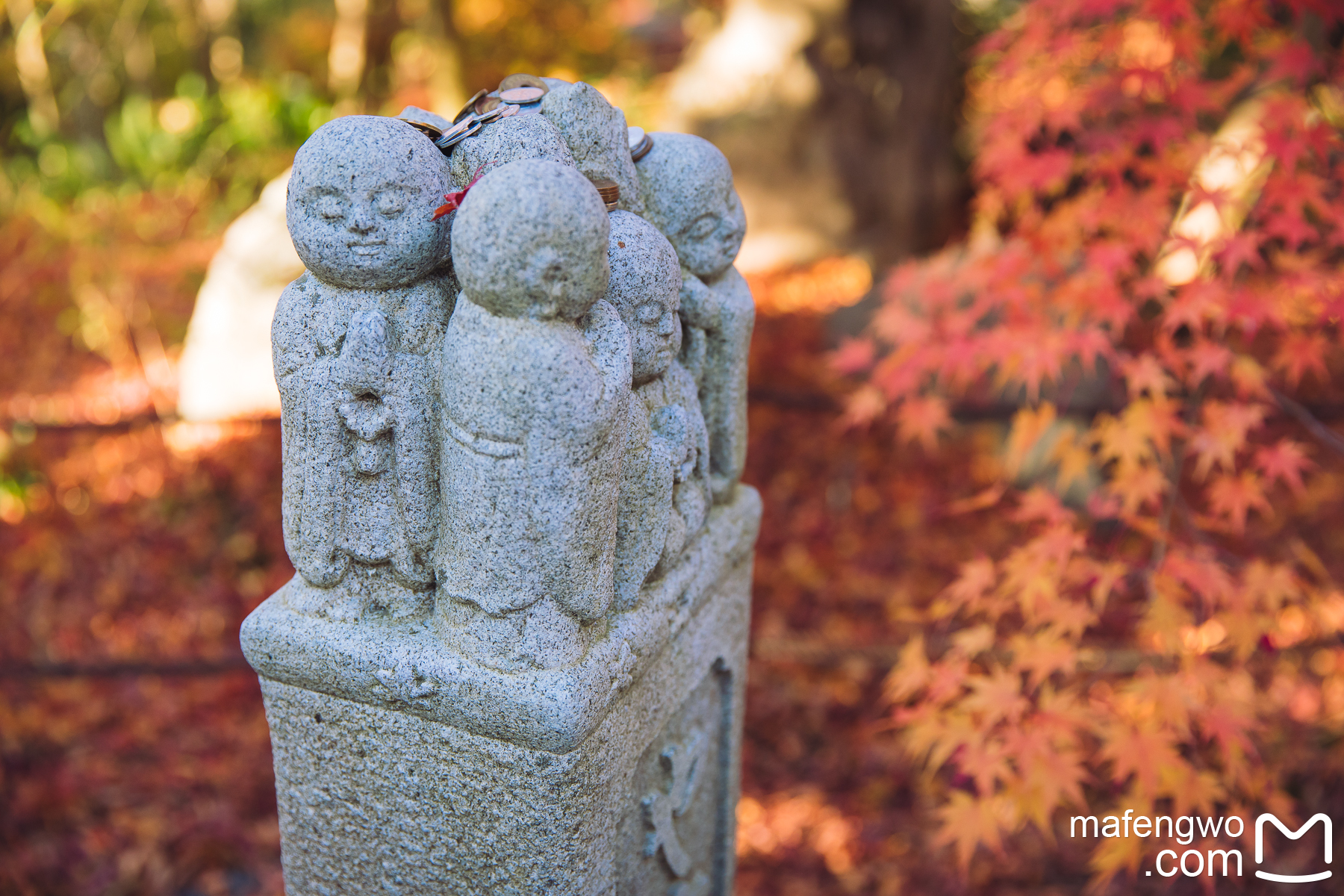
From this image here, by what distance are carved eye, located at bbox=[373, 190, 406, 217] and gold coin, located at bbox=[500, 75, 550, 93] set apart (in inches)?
16.9

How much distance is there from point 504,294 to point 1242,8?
2.78 meters

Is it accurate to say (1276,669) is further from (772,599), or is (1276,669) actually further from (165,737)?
(165,737)

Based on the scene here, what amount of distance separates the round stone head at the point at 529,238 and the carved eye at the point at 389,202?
0.14 m

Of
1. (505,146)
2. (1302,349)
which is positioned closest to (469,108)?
(505,146)

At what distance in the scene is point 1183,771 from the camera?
280 cm

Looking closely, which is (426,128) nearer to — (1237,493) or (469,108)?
(469,108)

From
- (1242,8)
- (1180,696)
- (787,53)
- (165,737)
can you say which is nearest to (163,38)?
(787,53)

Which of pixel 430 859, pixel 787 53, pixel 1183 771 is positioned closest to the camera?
pixel 430 859

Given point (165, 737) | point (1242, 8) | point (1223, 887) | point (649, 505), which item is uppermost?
point (1242, 8)

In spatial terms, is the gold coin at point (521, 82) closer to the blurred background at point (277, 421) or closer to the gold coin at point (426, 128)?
the gold coin at point (426, 128)

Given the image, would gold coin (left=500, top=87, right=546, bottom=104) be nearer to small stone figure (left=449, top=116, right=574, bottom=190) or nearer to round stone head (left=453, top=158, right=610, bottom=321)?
small stone figure (left=449, top=116, right=574, bottom=190)

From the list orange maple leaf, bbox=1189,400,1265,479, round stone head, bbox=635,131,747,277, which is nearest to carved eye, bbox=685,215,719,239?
round stone head, bbox=635,131,747,277

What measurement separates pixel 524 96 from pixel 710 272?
1.93ft

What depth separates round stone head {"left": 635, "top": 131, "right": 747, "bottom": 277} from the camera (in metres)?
2.24
